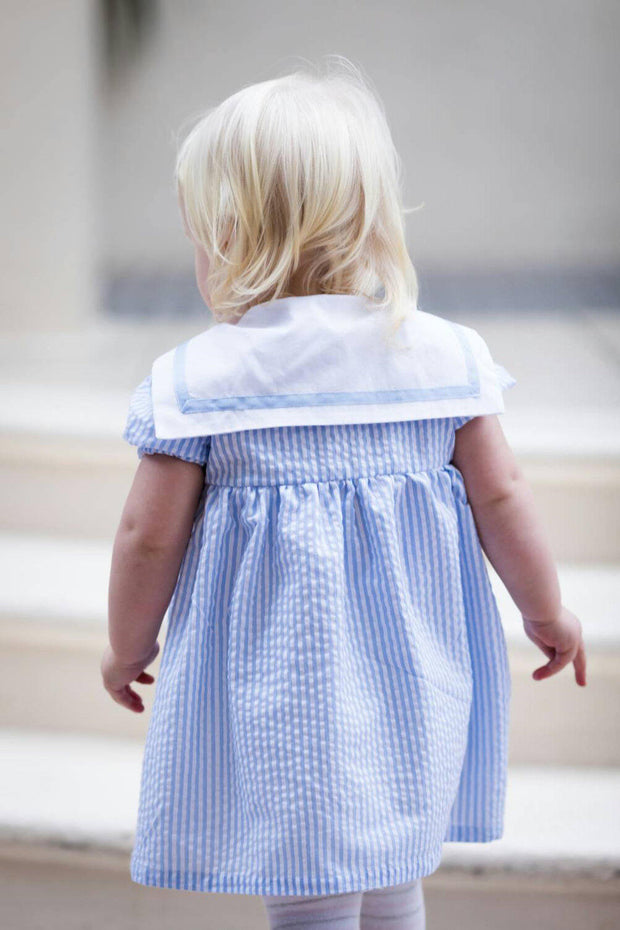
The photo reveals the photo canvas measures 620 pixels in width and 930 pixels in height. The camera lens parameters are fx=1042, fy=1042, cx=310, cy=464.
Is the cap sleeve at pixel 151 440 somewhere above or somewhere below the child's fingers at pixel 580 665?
above

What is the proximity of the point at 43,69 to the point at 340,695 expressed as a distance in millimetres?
1844

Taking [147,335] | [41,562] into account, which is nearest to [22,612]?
[41,562]

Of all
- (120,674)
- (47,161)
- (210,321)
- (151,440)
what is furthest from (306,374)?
(210,321)

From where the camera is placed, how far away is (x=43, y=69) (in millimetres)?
2215

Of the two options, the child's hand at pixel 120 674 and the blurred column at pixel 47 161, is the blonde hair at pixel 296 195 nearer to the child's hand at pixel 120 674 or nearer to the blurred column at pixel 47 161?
the child's hand at pixel 120 674

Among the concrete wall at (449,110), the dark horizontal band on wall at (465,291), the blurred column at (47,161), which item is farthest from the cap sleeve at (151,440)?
the concrete wall at (449,110)

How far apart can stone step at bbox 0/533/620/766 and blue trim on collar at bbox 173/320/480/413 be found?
1.91ft

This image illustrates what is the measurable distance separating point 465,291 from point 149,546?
2.43 metres

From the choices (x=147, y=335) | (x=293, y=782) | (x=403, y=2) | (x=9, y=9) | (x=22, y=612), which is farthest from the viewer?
(x=403, y=2)

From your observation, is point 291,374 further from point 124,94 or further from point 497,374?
point 124,94

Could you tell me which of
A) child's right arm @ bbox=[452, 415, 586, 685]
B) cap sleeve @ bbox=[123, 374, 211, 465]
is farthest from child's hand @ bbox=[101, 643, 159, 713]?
child's right arm @ bbox=[452, 415, 586, 685]

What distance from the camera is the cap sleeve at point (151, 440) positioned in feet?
2.60

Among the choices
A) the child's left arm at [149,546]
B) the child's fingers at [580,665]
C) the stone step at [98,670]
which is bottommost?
the stone step at [98,670]

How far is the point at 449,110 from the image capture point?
379 cm
